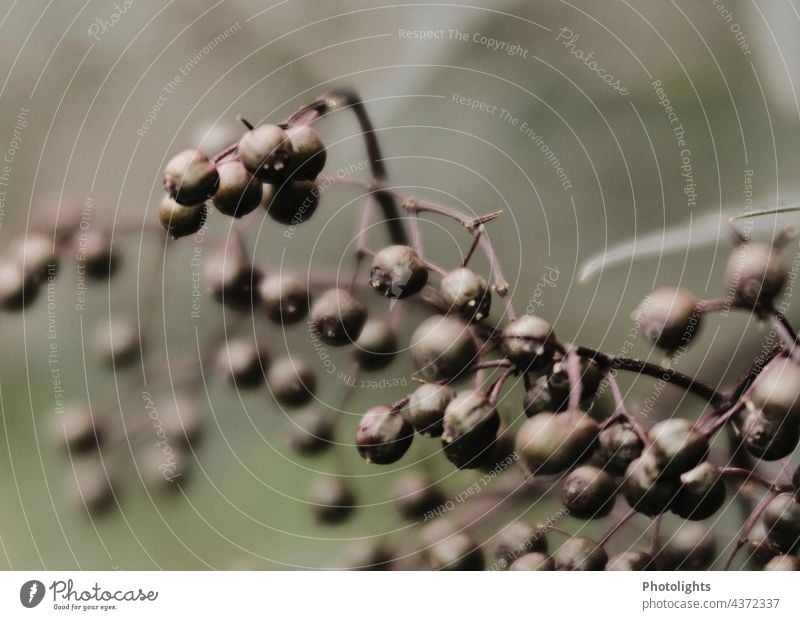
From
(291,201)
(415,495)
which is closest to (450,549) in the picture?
(415,495)

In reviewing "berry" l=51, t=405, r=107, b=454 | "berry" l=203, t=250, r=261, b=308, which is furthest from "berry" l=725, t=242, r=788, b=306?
"berry" l=51, t=405, r=107, b=454

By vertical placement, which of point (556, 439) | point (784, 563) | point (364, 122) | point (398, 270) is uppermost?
point (364, 122)

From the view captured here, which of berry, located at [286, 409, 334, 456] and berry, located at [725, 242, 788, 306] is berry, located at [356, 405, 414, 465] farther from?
berry, located at [725, 242, 788, 306]

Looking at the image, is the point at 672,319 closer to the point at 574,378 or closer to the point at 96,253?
the point at 574,378

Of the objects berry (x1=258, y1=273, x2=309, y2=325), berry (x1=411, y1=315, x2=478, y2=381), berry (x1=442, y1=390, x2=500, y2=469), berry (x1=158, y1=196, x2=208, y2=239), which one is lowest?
berry (x1=442, y1=390, x2=500, y2=469)

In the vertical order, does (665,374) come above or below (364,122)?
below

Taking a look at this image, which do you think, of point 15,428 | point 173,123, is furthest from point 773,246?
point 15,428
